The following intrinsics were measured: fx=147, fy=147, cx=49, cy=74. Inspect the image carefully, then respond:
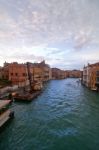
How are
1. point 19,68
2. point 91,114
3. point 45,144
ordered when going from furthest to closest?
point 19,68, point 91,114, point 45,144

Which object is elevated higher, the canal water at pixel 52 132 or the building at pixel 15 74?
the building at pixel 15 74

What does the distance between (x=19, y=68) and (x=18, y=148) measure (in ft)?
191

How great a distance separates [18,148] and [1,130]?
5.27 m

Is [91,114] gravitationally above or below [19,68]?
below

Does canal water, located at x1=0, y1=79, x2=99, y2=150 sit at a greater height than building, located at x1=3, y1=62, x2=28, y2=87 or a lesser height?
lesser

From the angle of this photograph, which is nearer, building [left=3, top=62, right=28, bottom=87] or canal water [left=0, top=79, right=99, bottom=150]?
canal water [left=0, top=79, right=99, bottom=150]

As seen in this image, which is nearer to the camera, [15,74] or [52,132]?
[52,132]

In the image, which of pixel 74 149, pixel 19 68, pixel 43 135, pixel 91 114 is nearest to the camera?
pixel 74 149

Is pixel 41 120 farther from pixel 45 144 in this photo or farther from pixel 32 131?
pixel 45 144

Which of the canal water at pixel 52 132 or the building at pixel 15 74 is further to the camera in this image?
the building at pixel 15 74

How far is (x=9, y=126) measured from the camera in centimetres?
2128

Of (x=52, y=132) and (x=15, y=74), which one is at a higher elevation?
(x=15, y=74)

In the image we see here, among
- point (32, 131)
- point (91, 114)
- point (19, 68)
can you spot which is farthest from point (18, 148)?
point (19, 68)

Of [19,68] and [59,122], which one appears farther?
[19,68]
